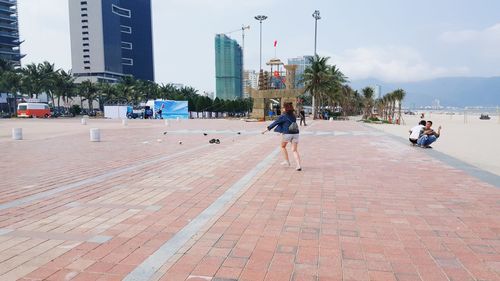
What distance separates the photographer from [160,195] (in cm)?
599

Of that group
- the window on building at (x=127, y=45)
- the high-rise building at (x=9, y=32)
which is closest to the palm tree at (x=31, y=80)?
the high-rise building at (x=9, y=32)

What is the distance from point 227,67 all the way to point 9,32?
203 feet

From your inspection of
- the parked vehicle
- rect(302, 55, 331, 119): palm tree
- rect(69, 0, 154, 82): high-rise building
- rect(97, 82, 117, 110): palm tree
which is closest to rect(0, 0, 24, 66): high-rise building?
rect(69, 0, 154, 82): high-rise building

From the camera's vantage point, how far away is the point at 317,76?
1937 inches

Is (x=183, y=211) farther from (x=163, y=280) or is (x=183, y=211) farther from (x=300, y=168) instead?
(x=300, y=168)

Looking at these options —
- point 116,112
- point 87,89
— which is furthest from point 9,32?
point 116,112

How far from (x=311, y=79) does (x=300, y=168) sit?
141 ft

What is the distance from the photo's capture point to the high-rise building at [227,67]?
98875mm

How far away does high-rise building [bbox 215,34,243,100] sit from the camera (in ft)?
324

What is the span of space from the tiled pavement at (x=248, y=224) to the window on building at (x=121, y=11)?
5590 inches

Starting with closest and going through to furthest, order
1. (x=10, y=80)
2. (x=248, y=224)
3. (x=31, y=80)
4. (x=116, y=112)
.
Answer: (x=248, y=224) → (x=116, y=112) → (x=10, y=80) → (x=31, y=80)

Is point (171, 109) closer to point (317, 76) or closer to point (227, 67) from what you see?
point (317, 76)

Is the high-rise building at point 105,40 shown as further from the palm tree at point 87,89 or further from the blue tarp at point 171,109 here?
the blue tarp at point 171,109

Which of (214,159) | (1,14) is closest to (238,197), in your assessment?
(214,159)
